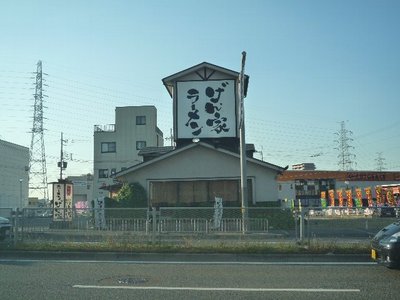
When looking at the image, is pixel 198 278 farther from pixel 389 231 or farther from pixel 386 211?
pixel 386 211

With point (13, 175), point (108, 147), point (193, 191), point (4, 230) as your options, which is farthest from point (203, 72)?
point (13, 175)

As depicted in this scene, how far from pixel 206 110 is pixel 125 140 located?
31692 millimetres

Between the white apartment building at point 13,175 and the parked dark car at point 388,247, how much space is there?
2652 inches

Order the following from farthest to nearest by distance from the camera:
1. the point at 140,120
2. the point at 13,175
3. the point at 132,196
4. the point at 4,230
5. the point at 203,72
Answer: the point at 13,175, the point at 140,120, the point at 203,72, the point at 132,196, the point at 4,230

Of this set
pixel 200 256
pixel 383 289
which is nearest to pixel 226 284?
pixel 383 289

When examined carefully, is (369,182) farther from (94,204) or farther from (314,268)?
(314,268)

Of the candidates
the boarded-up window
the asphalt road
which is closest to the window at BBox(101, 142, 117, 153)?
the boarded-up window

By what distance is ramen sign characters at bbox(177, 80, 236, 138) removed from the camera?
27516 mm

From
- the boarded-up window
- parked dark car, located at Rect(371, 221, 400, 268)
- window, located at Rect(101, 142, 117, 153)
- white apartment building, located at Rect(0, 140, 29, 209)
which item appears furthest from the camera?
white apartment building, located at Rect(0, 140, 29, 209)

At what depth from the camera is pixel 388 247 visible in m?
8.59

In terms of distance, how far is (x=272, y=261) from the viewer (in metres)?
11.2

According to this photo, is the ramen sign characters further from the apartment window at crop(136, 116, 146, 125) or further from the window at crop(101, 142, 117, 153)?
the window at crop(101, 142, 117, 153)

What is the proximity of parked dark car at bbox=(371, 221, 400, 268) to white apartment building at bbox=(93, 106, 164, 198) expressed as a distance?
161 feet

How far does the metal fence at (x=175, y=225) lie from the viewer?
13211mm
